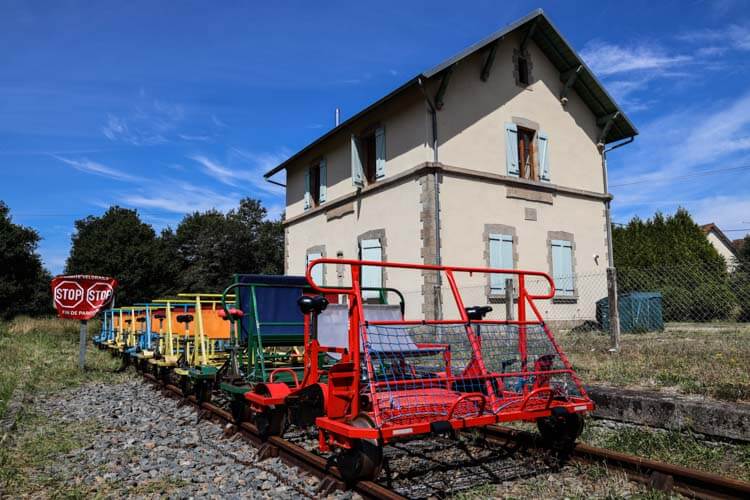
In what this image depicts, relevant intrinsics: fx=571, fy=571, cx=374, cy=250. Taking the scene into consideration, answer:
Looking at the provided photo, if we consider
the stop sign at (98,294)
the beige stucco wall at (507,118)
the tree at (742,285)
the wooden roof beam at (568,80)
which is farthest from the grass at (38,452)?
the wooden roof beam at (568,80)

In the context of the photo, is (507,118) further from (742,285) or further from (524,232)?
(742,285)

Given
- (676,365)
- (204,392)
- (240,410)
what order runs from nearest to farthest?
(240,410) < (204,392) < (676,365)

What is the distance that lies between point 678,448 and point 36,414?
7.39 meters

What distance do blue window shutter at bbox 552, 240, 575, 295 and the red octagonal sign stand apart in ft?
39.7

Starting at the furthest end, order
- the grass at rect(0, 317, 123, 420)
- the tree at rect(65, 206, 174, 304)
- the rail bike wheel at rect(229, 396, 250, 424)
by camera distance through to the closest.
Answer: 1. the tree at rect(65, 206, 174, 304)
2. the grass at rect(0, 317, 123, 420)
3. the rail bike wheel at rect(229, 396, 250, 424)

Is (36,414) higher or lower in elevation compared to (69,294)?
lower

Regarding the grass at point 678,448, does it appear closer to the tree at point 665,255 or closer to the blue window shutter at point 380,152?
the tree at point 665,255

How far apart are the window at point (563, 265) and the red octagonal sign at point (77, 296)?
12097 mm

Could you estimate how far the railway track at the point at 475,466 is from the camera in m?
3.76

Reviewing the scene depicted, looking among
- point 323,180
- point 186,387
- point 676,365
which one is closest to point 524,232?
point 323,180

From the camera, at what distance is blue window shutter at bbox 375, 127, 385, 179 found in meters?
16.3

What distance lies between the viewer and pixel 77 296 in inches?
489

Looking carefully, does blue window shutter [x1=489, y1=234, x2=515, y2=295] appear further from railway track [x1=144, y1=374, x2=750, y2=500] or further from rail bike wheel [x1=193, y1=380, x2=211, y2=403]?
railway track [x1=144, y1=374, x2=750, y2=500]

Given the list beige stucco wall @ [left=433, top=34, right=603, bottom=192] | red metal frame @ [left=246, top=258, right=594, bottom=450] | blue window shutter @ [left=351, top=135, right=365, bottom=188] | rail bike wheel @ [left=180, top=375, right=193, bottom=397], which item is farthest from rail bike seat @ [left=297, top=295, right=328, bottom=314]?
blue window shutter @ [left=351, top=135, right=365, bottom=188]
